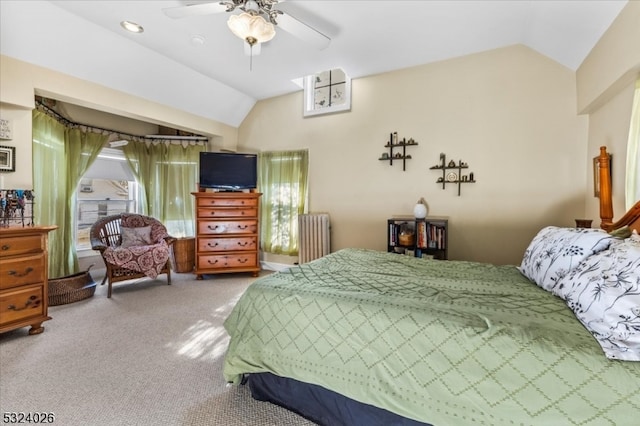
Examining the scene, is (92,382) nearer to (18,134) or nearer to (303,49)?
(18,134)

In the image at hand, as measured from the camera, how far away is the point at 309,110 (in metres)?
4.41

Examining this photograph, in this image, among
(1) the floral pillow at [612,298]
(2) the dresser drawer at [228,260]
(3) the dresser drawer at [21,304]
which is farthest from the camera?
(2) the dresser drawer at [228,260]

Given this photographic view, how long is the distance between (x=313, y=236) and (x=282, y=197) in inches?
34.7

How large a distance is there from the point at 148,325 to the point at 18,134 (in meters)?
2.25

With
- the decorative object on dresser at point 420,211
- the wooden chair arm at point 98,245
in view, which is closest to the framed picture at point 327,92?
the decorative object on dresser at point 420,211

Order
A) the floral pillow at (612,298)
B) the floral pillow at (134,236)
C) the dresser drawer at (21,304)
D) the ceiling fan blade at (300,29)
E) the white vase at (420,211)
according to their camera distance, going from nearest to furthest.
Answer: the floral pillow at (612,298), the ceiling fan blade at (300,29), the dresser drawer at (21,304), the white vase at (420,211), the floral pillow at (134,236)

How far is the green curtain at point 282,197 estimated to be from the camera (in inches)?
177

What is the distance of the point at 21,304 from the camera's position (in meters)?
2.42

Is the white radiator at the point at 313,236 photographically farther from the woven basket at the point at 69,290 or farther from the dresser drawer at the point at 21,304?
the dresser drawer at the point at 21,304

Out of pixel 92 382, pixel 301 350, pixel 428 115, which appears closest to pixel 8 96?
pixel 92 382

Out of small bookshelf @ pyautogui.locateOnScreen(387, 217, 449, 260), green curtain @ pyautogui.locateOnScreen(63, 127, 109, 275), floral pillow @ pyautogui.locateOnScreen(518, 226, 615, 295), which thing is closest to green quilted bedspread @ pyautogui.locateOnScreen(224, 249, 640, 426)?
floral pillow @ pyautogui.locateOnScreen(518, 226, 615, 295)

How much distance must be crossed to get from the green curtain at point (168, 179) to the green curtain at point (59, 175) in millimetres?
697

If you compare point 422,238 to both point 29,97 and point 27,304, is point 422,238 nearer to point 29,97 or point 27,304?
point 27,304

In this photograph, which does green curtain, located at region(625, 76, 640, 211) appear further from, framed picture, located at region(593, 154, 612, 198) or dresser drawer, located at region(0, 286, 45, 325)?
dresser drawer, located at region(0, 286, 45, 325)
